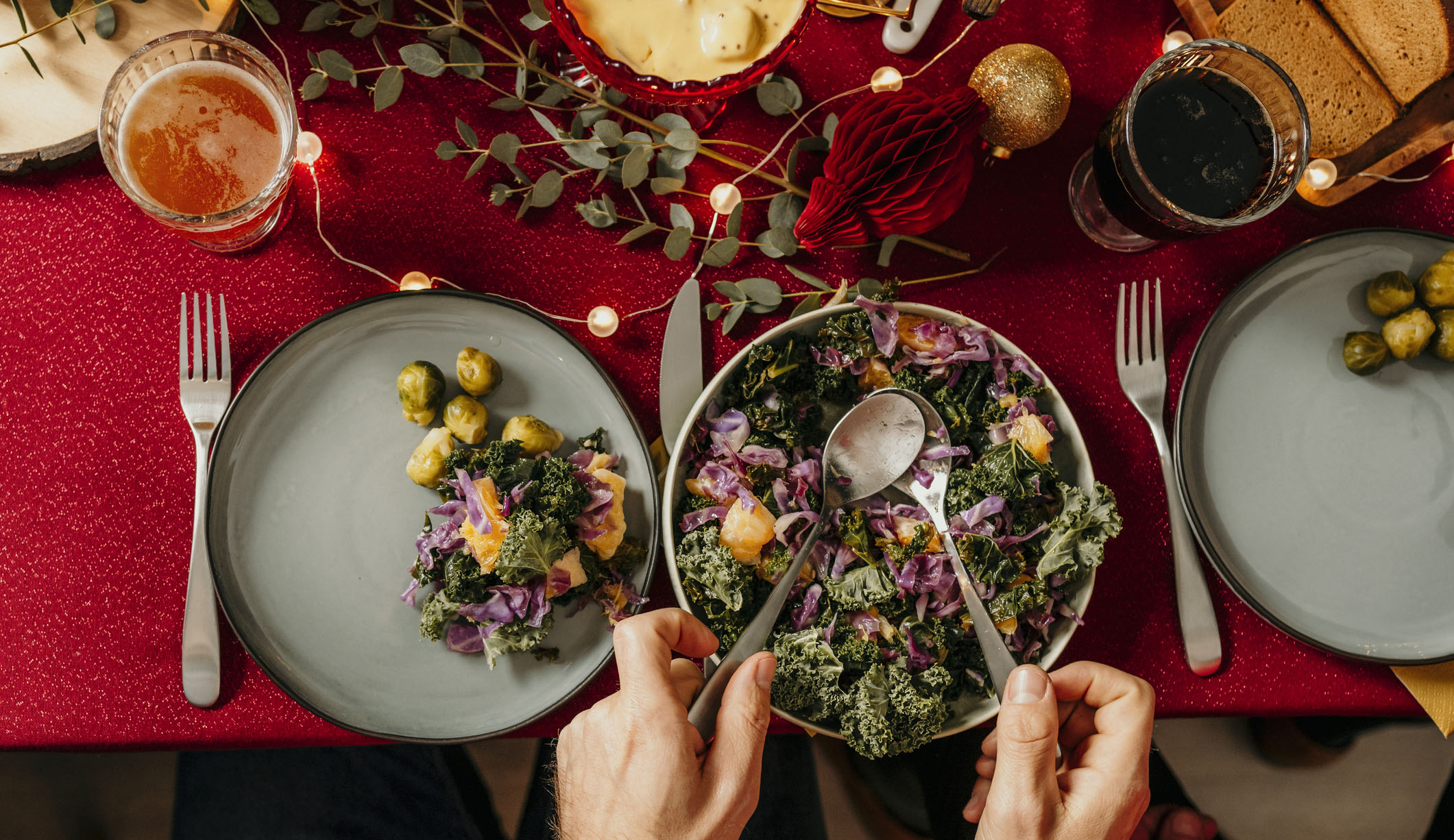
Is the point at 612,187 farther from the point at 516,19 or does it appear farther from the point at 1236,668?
the point at 1236,668

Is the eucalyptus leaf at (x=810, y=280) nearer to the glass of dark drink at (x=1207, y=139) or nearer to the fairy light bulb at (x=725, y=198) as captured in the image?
the fairy light bulb at (x=725, y=198)

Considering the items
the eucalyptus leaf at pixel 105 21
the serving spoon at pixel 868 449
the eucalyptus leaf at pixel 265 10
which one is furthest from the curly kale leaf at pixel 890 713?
the eucalyptus leaf at pixel 105 21

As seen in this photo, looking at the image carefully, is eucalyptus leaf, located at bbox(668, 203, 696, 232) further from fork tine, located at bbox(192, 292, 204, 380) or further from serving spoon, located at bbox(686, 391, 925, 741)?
fork tine, located at bbox(192, 292, 204, 380)

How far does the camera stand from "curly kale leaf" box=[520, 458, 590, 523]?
3.95ft

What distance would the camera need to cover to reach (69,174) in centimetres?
139

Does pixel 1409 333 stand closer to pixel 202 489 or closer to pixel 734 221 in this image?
pixel 734 221

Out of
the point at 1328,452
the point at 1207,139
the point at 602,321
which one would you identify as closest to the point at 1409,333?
the point at 1328,452

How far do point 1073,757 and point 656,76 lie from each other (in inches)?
49.4

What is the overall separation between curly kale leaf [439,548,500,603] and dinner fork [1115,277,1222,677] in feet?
3.80

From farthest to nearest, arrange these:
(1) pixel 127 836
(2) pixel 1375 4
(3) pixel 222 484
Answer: (1) pixel 127 836
(2) pixel 1375 4
(3) pixel 222 484

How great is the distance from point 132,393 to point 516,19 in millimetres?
933

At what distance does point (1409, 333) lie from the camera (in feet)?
4.60

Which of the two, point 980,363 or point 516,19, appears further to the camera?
point 516,19

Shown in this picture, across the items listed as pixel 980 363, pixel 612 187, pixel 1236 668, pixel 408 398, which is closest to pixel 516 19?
pixel 612 187
